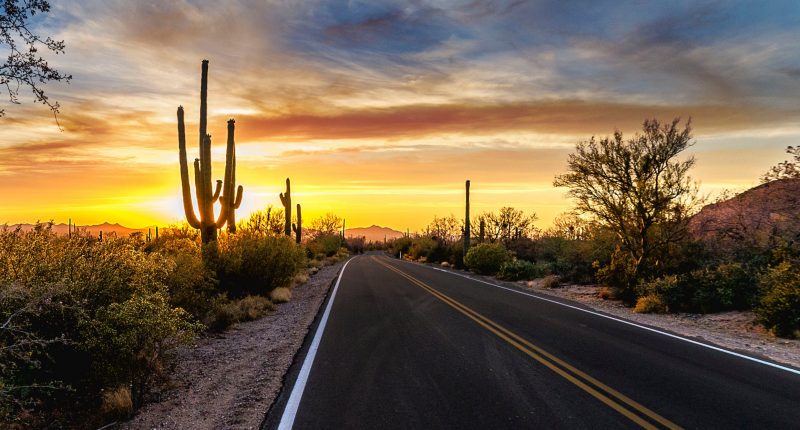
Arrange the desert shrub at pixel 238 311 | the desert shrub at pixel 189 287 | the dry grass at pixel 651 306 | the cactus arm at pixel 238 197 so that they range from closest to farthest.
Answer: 1. the desert shrub at pixel 189 287
2. the desert shrub at pixel 238 311
3. the dry grass at pixel 651 306
4. the cactus arm at pixel 238 197

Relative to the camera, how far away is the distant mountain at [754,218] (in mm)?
15469

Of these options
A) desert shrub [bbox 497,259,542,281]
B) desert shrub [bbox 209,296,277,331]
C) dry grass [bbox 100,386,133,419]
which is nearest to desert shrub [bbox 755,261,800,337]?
desert shrub [bbox 209,296,277,331]

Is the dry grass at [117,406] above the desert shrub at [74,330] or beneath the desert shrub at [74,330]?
beneath

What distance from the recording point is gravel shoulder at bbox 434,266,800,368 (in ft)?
33.1

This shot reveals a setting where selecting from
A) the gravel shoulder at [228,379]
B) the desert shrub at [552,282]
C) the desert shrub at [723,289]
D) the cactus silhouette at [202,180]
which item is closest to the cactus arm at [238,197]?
the cactus silhouette at [202,180]

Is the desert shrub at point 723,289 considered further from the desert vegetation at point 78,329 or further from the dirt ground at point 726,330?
the desert vegetation at point 78,329

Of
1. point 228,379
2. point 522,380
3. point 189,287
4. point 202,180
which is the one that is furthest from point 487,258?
point 228,379

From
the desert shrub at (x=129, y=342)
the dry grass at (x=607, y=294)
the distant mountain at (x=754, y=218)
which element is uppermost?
the distant mountain at (x=754, y=218)

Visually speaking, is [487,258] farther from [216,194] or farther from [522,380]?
[522,380]

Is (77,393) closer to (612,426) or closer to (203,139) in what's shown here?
(612,426)

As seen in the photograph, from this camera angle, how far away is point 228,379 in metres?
8.23

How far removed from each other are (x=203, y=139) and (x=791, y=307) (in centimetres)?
1741

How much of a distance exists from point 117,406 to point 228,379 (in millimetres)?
1785

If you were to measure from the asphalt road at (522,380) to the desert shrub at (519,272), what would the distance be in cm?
1621
